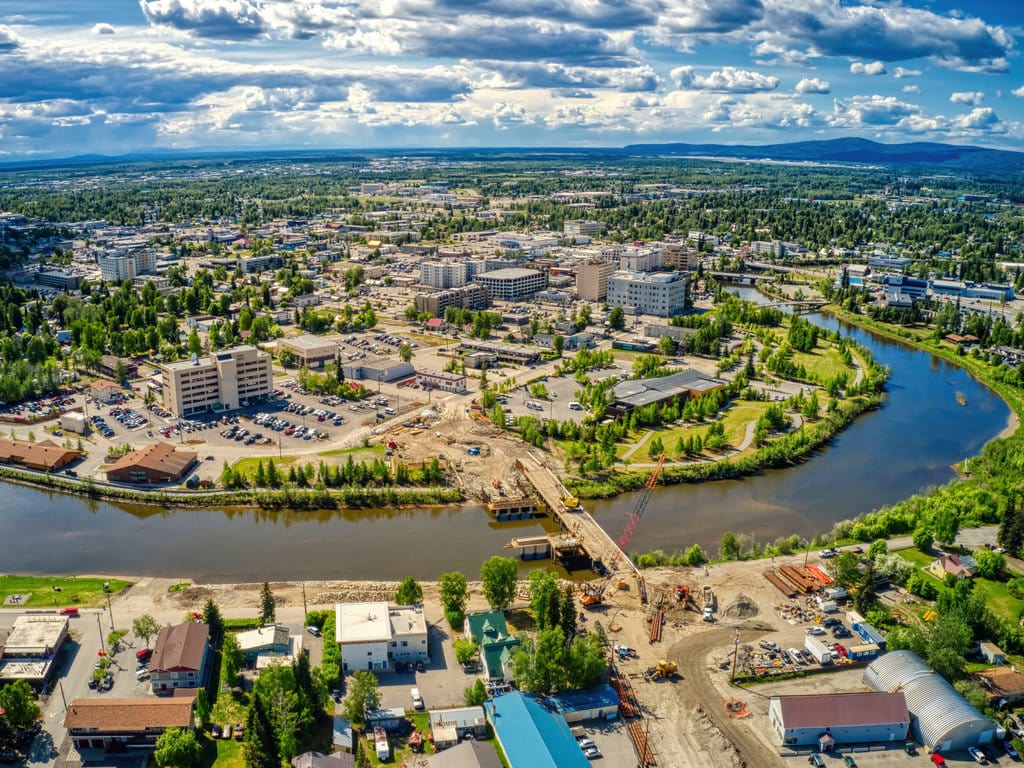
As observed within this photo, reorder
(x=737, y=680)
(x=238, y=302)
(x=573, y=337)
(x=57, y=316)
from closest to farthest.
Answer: (x=737, y=680) < (x=573, y=337) < (x=57, y=316) < (x=238, y=302)

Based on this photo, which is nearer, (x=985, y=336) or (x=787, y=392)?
(x=787, y=392)

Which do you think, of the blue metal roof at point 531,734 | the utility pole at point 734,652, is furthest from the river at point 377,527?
→ the blue metal roof at point 531,734

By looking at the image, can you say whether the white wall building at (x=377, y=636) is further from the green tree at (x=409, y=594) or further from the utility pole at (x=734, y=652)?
the utility pole at (x=734, y=652)

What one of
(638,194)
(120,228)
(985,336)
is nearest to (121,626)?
(985,336)

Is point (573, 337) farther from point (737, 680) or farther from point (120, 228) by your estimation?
point (120, 228)

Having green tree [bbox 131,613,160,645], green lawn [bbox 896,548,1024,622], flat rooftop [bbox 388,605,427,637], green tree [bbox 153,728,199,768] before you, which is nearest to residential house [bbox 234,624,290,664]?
green tree [bbox 131,613,160,645]

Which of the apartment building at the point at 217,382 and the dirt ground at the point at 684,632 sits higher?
the apartment building at the point at 217,382
